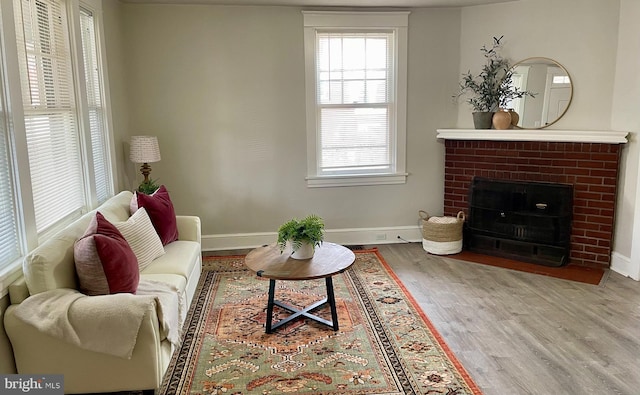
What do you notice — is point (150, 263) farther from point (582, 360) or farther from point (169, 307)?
point (582, 360)

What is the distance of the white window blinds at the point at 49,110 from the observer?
2850 mm

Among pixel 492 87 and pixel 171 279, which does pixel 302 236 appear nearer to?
pixel 171 279

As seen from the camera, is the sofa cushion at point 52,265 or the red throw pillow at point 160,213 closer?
the sofa cushion at point 52,265

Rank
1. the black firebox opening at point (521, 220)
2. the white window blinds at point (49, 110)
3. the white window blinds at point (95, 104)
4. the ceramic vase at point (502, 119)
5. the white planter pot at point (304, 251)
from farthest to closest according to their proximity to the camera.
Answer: the ceramic vase at point (502, 119), the black firebox opening at point (521, 220), the white window blinds at point (95, 104), the white planter pot at point (304, 251), the white window blinds at point (49, 110)

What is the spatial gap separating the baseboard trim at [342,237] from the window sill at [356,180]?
49cm

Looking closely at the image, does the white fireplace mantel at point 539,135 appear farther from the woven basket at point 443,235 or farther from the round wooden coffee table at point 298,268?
the round wooden coffee table at point 298,268

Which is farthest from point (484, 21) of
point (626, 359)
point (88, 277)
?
point (88, 277)

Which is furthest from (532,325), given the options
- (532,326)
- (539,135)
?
(539,135)

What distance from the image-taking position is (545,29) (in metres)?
4.52

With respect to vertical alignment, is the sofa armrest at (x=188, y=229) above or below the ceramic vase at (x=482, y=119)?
below

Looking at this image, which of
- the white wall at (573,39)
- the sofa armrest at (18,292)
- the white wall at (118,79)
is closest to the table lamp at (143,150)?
the white wall at (118,79)

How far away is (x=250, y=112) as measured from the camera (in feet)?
16.0

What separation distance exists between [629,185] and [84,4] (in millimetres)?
4619

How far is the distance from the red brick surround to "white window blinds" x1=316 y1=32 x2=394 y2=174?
37.3 inches
